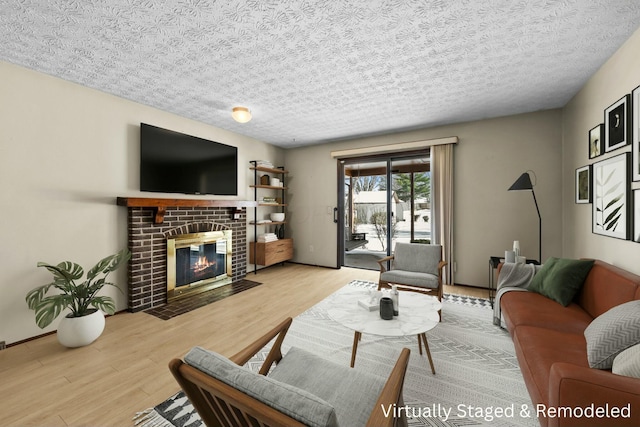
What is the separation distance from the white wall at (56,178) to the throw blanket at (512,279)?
13.6 ft

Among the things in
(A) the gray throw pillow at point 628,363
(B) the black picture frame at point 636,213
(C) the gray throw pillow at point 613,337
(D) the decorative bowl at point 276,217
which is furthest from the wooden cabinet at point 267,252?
(B) the black picture frame at point 636,213

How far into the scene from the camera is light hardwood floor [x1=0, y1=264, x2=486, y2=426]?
5.22ft

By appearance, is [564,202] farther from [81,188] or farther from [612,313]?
[81,188]

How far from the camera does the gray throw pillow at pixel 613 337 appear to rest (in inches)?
47.8

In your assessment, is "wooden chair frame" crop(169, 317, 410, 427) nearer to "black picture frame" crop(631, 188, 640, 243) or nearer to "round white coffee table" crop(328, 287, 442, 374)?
"round white coffee table" crop(328, 287, 442, 374)

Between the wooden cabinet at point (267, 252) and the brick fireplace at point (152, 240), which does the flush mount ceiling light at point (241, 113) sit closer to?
the brick fireplace at point (152, 240)

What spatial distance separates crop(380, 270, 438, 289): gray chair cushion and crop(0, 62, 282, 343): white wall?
10.5 ft

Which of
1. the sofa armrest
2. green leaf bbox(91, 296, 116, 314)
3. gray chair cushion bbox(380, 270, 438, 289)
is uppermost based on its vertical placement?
the sofa armrest

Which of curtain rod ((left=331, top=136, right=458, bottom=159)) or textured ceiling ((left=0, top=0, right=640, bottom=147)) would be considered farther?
curtain rod ((left=331, top=136, right=458, bottom=159))

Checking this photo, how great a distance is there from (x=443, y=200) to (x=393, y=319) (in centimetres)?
282

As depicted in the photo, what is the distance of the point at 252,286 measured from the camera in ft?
13.4

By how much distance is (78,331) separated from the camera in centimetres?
227

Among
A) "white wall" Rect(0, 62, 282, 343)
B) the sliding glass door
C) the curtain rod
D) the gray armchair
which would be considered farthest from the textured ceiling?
the gray armchair

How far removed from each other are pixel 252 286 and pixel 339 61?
10.8 ft
